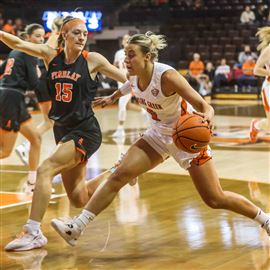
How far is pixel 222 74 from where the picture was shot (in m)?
23.4

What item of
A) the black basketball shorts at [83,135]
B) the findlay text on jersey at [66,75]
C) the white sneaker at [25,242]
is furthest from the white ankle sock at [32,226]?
the findlay text on jersey at [66,75]

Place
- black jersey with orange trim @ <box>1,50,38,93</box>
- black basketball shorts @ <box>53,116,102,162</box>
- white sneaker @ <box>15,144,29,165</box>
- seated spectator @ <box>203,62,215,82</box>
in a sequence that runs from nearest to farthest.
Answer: black basketball shorts @ <box>53,116,102,162</box> < black jersey with orange trim @ <box>1,50,38,93</box> < white sneaker @ <box>15,144,29,165</box> < seated spectator @ <box>203,62,215,82</box>

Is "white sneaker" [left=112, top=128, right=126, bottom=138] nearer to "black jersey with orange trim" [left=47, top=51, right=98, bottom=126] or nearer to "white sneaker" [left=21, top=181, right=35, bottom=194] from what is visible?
"white sneaker" [left=21, top=181, right=35, bottom=194]

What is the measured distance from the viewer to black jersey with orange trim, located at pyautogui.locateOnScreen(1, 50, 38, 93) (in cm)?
861

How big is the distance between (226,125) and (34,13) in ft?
A: 43.4

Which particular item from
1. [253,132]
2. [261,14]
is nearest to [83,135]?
[253,132]

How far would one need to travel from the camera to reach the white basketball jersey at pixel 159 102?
579 centimetres

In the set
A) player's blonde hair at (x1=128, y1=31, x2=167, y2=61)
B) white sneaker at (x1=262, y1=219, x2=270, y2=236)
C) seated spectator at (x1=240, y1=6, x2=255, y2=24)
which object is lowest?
white sneaker at (x1=262, y1=219, x2=270, y2=236)

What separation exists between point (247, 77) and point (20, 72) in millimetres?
15261

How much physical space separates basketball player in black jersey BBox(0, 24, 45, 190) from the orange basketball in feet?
11.4

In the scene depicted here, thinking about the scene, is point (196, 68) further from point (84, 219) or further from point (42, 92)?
point (84, 219)

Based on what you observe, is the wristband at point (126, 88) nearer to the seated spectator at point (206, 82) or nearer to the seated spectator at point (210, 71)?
the seated spectator at point (206, 82)

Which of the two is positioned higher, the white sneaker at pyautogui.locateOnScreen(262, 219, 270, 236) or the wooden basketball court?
the white sneaker at pyautogui.locateOnScreen(262, 219, 270, 236)

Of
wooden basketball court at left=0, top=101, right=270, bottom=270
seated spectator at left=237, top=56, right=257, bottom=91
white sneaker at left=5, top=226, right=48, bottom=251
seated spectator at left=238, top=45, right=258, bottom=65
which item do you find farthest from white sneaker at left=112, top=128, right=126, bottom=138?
seated spectator at left=238, top=45, right=258, bottom=65
